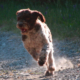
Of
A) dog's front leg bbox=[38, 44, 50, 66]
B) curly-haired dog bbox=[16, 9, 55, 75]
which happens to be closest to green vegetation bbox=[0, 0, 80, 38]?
curly-haired dog bbox=[16, 9, 55, 75]

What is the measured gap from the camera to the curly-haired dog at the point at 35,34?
5414mm

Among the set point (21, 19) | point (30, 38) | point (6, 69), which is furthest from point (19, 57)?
point (21, 19)

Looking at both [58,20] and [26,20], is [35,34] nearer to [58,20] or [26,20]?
[26,20]

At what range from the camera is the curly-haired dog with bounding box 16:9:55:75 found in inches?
213

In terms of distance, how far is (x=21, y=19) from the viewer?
5410mm

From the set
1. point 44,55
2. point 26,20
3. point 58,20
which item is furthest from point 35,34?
point 58,20

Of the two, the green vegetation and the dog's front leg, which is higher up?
the dog's front leg

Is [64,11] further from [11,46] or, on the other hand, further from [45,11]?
[11,46]

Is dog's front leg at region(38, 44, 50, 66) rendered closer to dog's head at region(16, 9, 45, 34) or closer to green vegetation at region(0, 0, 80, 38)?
dog's head at region(16, 9, 45, 34)

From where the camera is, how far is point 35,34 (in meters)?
5.74

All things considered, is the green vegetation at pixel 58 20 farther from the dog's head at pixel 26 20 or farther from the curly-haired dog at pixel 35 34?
the dog's head at pixel 26 20

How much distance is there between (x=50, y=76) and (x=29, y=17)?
1529 millimetres

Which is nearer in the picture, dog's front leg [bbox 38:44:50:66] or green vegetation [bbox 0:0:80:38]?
dog's front leg [bbox 38:44:50:66]

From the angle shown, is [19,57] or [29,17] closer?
[29,17]
